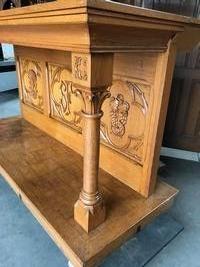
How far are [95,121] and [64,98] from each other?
0.87 metres

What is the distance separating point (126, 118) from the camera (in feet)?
4.01

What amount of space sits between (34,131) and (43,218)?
98 cm

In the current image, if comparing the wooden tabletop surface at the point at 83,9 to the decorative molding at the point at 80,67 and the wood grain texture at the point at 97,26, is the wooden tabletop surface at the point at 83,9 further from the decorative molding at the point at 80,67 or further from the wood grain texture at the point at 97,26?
the decorative molding at the point at 80,67

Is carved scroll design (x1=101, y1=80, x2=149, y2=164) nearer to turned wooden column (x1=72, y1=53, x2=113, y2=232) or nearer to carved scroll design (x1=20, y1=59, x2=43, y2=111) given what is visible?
turned wooden column (x1=72, y1=53, x2=113, y2=232)

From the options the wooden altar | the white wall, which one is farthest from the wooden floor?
the white wall

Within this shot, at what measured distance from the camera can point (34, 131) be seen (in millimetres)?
1925

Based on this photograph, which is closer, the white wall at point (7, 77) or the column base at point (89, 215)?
the column base at point (89, 215)

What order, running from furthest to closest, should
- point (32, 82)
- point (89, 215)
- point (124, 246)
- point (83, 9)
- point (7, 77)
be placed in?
point (7, 77)
point (32, 82)
point (124, 246)
point (89, 215)
point (83, 9)

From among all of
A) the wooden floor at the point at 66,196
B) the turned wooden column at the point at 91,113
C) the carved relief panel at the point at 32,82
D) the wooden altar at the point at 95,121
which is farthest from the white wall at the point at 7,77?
the turned wooden column at the point at 91,113

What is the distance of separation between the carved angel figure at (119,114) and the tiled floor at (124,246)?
21.3 inches

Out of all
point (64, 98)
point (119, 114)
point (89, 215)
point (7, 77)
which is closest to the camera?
point (89, 215)

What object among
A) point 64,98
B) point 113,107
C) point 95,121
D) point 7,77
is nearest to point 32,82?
point 64,98

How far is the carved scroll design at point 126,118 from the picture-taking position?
3.72ft

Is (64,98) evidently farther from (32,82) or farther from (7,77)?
(7,77)
